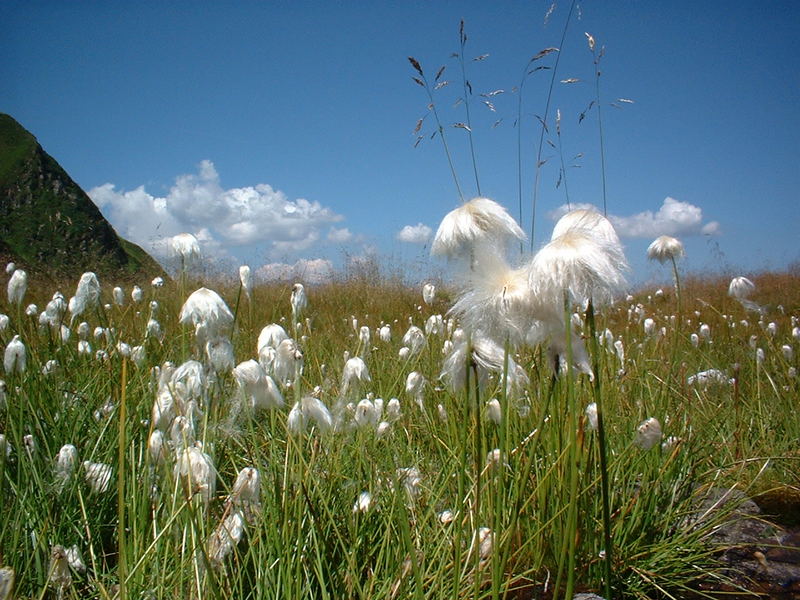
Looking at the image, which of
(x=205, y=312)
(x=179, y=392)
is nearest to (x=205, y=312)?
(x=205, y=312)

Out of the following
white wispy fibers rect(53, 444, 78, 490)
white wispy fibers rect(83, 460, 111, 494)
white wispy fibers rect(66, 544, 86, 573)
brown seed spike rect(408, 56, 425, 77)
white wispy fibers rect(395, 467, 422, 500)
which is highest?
brown seed spike rect(408, 56, 425, 77)

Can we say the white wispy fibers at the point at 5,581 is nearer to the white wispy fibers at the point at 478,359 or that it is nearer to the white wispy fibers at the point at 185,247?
the white wispy fibers at the point at 478,359

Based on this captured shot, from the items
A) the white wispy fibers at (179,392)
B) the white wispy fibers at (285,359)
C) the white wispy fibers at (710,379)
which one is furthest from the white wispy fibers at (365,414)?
the white wispy fibers at (710,379)

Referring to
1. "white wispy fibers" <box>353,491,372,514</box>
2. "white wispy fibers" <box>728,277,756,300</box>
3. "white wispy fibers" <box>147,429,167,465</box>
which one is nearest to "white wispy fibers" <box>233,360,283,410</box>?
"white wispy fibers" <box>147,429,167,465</box>

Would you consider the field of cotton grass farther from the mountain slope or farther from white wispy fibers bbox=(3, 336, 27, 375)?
the mountain slope

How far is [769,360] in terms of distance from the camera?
411 cm

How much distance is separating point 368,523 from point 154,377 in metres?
0.89

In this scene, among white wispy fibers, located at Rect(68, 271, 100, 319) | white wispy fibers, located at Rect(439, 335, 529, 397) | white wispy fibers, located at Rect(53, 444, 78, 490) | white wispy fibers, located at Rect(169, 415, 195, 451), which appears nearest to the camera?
white wispy fibers, located at Rect(439, 335, 529, 397)

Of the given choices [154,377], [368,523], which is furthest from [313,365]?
[368,523]

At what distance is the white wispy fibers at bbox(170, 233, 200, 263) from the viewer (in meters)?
1.87

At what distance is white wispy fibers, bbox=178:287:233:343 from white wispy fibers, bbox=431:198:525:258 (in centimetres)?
70

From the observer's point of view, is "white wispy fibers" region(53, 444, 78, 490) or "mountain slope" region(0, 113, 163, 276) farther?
"mountain slope" region(0, 113, 163, 276)

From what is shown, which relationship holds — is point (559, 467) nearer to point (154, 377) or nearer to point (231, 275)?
point (154, 377)

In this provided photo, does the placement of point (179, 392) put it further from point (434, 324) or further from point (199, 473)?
point (434, 324)
